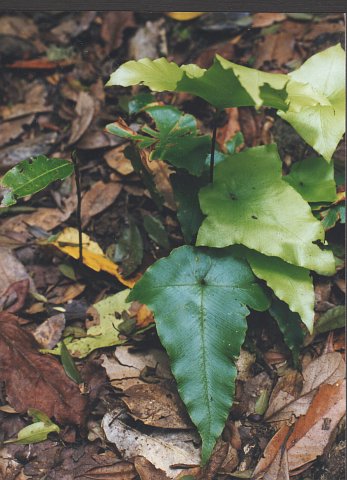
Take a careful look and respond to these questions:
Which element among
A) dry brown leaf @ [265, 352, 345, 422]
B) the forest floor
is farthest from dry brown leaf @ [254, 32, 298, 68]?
dry brown leaf @ [265, 352, 345, 422]

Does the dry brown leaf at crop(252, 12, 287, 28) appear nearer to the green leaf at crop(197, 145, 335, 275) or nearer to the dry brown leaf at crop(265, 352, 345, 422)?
the green leaf at crop(197, 145, 335, 275)

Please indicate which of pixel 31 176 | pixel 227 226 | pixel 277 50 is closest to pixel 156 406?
pixel 227 226

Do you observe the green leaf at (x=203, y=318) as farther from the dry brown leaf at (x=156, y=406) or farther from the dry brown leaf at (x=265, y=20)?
the dry brown leaf at (x=265, y=20)

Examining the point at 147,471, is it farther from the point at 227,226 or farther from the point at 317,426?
the point at 227,226

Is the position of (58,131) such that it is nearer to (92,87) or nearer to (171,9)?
(92,87)

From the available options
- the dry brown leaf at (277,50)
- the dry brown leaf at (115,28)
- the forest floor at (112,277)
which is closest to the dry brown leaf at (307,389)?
the forest floor at (112,277)

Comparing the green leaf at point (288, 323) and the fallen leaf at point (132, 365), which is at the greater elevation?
the green leaf at point (288, 323)
